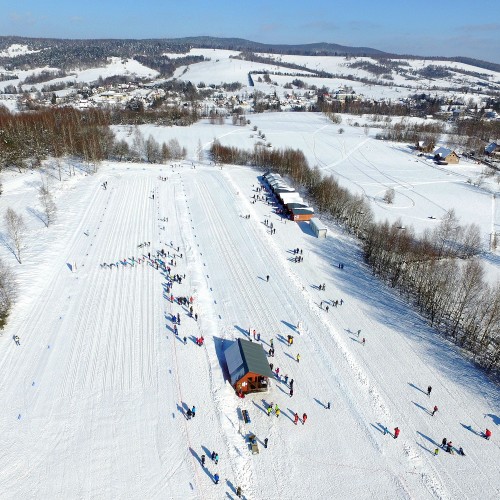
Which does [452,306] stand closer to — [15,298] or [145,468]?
[145,468]

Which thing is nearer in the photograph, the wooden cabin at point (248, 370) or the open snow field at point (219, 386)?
the open snow field at point (219, 386)

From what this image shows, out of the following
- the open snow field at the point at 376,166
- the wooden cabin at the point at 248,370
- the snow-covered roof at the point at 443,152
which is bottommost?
the open snow field at the point at 376,166

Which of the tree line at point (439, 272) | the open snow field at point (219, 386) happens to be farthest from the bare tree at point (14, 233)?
the tree line at point (439, 272)

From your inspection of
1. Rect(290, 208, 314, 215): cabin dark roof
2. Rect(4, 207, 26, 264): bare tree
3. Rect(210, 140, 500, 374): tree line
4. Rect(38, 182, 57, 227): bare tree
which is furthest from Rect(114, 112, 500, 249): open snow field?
Rect(4, 207, 26, 264): bare tree

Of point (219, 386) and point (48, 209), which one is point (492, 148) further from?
point (48, 209)

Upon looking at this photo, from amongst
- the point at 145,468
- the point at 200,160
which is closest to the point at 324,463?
the point at 145,468

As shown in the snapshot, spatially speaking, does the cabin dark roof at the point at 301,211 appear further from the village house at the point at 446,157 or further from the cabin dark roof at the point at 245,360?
the village house at the point at 446,157
